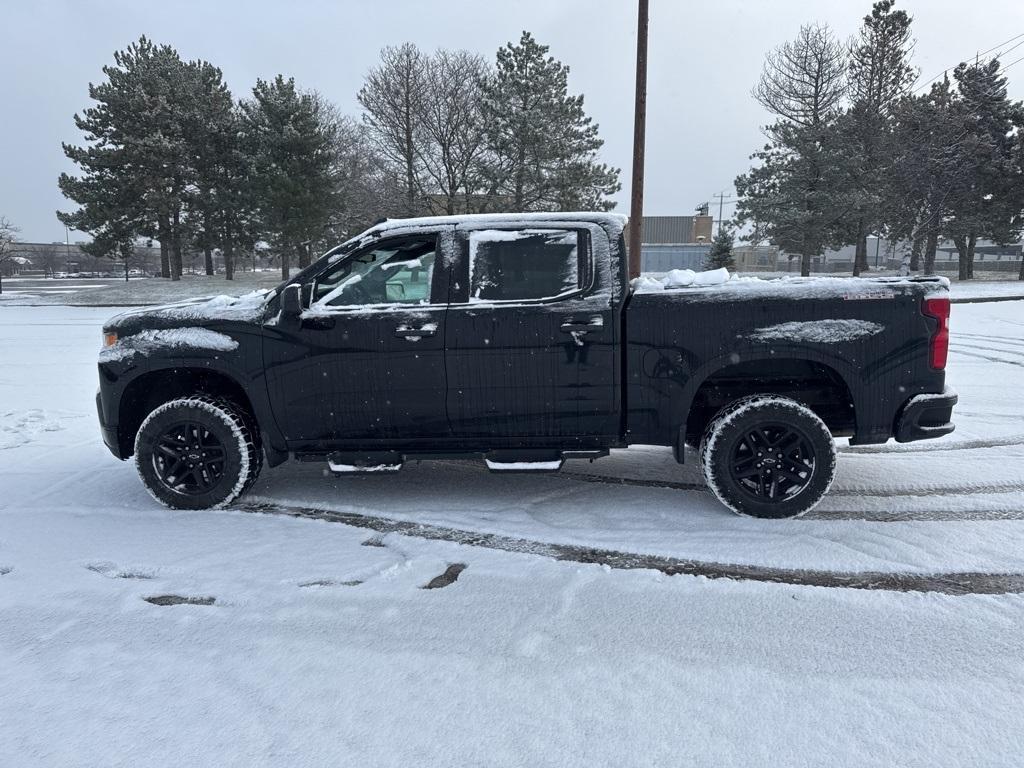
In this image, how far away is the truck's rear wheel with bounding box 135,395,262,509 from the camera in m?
4.23

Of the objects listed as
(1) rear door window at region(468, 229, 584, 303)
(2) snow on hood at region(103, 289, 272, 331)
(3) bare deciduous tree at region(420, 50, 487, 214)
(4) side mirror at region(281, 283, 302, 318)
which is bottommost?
(2) snow on hood at region(103, 289, 272, 331)

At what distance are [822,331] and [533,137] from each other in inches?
1157

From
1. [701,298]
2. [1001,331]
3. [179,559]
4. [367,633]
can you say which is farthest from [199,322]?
[1001,331]

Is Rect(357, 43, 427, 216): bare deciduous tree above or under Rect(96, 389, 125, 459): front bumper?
above

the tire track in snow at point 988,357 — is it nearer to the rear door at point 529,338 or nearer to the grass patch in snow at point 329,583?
the rear door at point 529,338

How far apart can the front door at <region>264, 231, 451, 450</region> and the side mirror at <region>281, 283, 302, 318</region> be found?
0.07m

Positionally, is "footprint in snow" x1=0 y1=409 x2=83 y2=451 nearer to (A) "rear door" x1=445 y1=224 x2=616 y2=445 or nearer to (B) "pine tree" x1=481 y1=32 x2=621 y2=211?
(A) "rear door" x1=445 y1=224 x2=616 y2=445

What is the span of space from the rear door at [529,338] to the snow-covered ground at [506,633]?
0.62 m

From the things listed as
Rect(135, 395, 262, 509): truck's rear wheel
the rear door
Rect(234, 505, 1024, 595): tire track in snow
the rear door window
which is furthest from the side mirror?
Rect(234, 505, 1024, 595): tire track in snow

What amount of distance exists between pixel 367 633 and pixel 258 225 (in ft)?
123

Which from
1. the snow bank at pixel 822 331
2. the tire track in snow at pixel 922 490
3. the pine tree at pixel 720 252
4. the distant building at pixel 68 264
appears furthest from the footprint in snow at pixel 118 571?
the distant building at pixel 68 264

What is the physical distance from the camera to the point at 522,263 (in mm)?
4160

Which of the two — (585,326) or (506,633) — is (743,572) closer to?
(506,633)

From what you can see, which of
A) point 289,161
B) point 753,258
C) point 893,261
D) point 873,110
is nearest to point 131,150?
point 289,161
